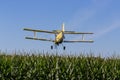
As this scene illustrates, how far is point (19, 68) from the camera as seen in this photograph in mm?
14234

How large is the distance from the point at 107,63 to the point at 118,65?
0.56 meters

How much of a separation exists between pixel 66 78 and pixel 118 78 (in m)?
2.50

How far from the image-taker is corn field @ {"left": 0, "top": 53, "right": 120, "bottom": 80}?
14.1 m

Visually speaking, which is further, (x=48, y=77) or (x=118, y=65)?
(x=118, y=65)

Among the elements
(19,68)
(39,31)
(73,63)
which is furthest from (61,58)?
(39,31)

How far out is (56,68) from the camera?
14.5 metres

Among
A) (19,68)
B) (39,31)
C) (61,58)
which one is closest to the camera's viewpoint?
(19,68)

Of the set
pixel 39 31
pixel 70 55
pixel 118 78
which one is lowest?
pixel 118 78

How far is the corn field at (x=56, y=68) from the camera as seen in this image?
14.1m

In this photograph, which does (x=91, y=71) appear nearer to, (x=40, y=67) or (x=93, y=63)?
(x=93, y=63)

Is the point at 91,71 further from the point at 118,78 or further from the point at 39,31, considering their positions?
the point at 39,31

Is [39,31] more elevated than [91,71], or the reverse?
[39,31]

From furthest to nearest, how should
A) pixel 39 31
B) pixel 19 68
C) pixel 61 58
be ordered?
pixel 39 31, pixel 61 58, pixel 19 68

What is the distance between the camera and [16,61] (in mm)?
14477
